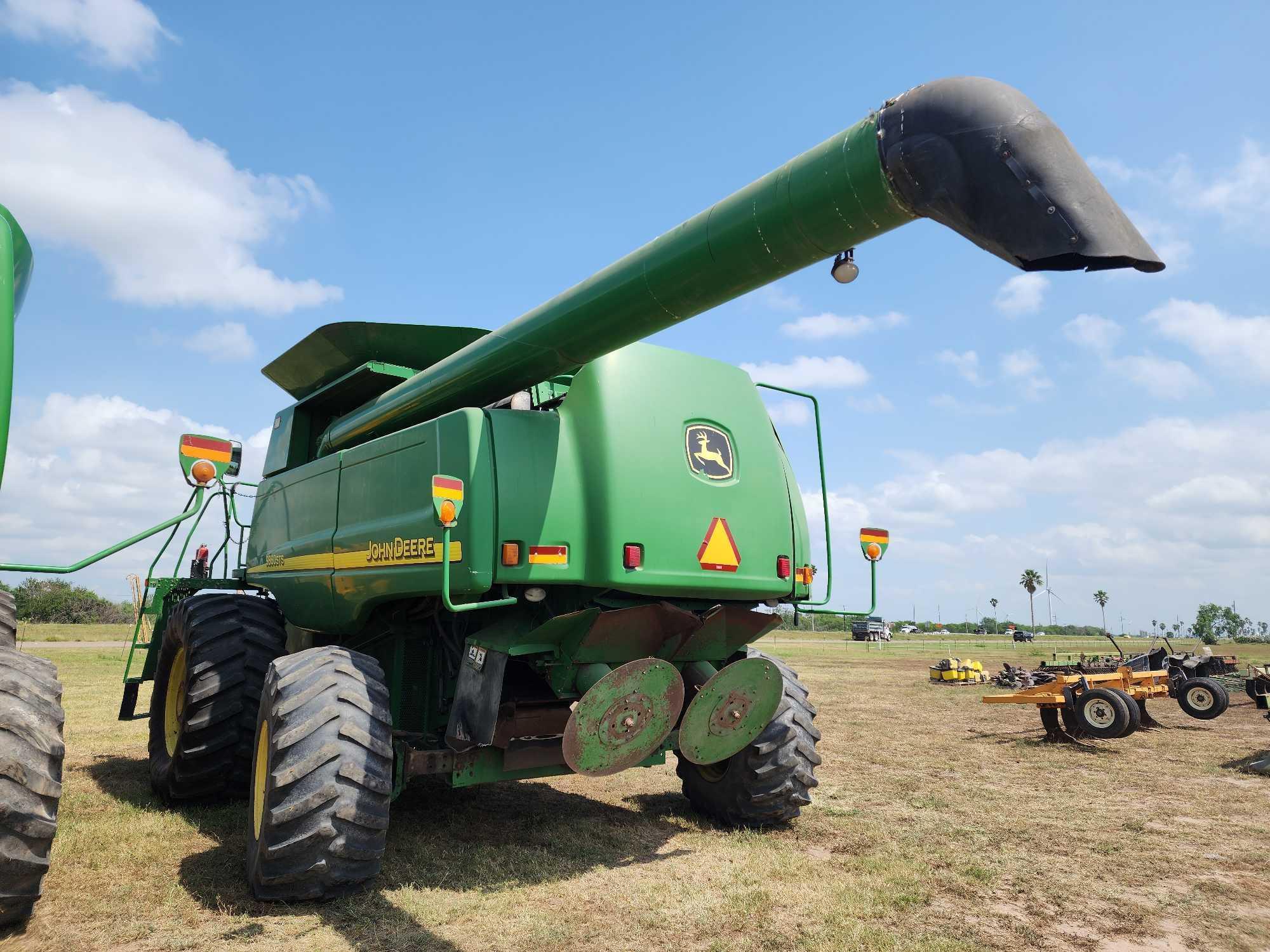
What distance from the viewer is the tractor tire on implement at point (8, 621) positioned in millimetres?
5316

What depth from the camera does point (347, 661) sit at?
486cm

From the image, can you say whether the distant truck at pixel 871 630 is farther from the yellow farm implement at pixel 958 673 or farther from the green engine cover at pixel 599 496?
the green engine cover at pixel 599 496

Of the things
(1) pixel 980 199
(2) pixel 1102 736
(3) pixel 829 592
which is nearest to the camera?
(1) pixel 980 199

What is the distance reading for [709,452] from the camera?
532 cm

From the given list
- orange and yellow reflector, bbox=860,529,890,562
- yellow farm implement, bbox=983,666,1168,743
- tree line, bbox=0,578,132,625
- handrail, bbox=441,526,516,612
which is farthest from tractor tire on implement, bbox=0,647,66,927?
tree line, bbox=0,578,132,625

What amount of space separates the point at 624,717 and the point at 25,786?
9.12 ft

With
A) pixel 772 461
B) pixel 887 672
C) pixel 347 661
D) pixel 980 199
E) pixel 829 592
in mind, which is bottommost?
pixel 887 672

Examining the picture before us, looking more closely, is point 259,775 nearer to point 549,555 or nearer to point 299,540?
point 549,555

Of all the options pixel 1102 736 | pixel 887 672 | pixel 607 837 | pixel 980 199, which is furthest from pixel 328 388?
pixel 887 672

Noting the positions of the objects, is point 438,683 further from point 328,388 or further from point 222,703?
point 328,388

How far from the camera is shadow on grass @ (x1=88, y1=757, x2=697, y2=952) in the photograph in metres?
4.21

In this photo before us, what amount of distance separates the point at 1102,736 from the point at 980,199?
32.2 ft

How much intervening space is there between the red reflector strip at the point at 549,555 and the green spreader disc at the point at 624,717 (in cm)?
69

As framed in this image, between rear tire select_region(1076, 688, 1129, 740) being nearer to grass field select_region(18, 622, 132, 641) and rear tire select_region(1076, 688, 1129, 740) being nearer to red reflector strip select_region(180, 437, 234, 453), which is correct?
red reflector strip select_region(180, 437, 234, 453)
